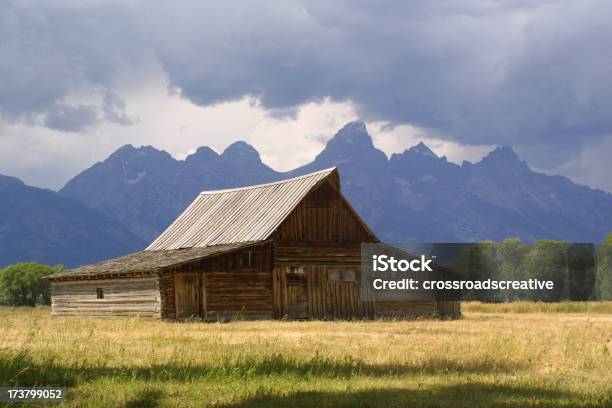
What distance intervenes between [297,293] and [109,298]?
9.42m

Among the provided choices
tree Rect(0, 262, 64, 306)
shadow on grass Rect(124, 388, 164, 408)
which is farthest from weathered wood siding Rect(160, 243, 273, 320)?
tree Rect(0, 262, 64, 306)

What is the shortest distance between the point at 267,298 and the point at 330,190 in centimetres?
693

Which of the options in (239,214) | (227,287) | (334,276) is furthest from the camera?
(239,214)

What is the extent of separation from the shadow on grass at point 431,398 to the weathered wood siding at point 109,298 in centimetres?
2807

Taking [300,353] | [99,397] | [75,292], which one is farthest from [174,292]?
[99,397]

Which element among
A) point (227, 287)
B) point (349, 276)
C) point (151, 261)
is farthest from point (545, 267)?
point (151, 261)

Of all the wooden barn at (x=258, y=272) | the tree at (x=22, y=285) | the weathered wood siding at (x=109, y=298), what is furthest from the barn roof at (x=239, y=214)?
the tree at (x=22, y=285)

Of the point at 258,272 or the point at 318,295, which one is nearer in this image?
the point at 258,272

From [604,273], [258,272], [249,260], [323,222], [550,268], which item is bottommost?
[604,273]

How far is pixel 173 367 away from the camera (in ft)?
51.2

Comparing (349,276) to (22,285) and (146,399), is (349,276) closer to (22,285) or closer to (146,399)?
(146,399)

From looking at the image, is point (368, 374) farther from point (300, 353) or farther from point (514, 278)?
point (514, 278)

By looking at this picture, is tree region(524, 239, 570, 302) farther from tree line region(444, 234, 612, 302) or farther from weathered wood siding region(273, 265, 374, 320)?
weathered wood siding region(273, 265, 374, 320)

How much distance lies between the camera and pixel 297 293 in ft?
145
